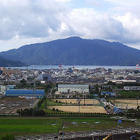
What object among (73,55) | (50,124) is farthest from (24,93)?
(73,55)

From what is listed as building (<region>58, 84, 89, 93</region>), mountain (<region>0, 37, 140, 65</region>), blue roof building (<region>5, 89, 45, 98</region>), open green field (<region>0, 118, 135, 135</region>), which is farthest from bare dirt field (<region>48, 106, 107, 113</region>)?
mountain (<region>0, 37, 140, 65</region>)

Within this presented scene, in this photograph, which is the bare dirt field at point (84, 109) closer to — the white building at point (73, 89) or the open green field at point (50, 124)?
the open green field at point (50, 124)

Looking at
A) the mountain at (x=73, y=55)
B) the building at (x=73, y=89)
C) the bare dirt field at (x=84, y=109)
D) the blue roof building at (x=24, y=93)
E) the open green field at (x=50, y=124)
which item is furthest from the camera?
the mountain at (x=73, y=55)

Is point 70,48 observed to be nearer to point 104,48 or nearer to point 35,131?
point 104,48

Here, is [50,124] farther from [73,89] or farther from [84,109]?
[73,89]

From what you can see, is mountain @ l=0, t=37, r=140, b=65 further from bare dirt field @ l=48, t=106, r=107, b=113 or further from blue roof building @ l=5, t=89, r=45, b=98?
bare dirt field @ l=48, t=106, r=107, b=113

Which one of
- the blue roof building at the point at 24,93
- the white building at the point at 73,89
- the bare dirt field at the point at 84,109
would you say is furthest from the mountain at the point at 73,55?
the bare dirt field at the point at 84,109
